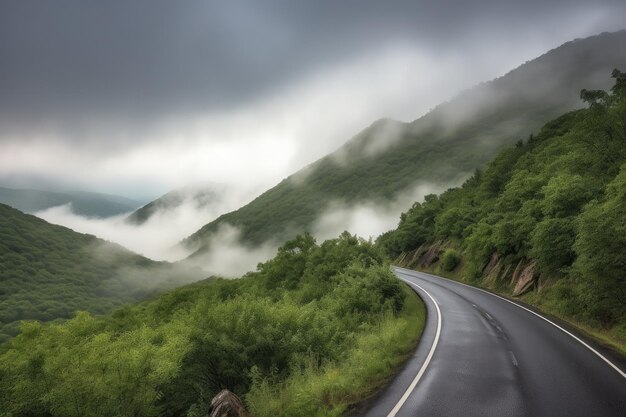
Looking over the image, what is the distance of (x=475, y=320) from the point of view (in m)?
20.4

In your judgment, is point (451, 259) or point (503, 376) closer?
point (503, 376)

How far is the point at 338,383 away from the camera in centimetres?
1027

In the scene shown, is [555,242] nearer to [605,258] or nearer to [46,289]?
[605,258]

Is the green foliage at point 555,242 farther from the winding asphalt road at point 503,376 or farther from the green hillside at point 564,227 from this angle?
the winding asphalt road at point 503,376

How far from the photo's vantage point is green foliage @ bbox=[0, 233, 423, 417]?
8938 millimetres

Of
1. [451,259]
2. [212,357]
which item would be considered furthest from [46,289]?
[212,357]

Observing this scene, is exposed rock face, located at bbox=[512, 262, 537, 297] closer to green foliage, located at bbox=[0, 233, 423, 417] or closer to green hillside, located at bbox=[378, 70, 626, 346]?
green hillside, located at bbox=[378, 70, 626, 346]

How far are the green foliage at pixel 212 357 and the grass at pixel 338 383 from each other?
47mm

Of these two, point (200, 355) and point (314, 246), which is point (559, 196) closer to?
point (314, 246)

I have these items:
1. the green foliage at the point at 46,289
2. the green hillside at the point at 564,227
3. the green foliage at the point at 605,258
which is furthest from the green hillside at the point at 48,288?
the green foliage at the point at 605,258

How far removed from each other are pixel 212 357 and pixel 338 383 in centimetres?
465

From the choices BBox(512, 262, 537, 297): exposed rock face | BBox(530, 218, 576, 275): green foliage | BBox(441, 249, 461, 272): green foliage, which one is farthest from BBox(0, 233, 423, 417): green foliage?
BBox(441, 249, 461, 272): green foliage

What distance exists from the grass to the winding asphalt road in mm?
568

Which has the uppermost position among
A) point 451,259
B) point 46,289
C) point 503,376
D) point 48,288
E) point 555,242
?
point 48,288
